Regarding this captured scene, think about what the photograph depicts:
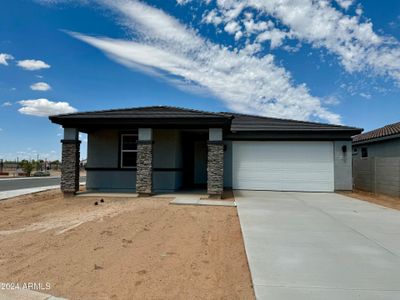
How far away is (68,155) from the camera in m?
12.1

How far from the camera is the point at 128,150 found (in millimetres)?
13773

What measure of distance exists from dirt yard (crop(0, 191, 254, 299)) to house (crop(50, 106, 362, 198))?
3.99 m

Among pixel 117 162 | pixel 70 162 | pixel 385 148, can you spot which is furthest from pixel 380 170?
pixel 70 162

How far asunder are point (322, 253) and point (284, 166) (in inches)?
399

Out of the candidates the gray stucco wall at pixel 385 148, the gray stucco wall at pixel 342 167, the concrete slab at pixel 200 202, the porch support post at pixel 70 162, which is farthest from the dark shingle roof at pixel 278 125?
the porch support post at pixel 70 162

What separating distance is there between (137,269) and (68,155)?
9070 mm

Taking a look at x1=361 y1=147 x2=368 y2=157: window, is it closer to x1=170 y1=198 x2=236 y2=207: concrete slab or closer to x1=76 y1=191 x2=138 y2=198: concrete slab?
x1=170 y1=198 x2=236 y2=207: concrete slab

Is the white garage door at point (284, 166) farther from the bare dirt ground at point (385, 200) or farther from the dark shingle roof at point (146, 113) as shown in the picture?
the dark shingle roof at point (146, 113)

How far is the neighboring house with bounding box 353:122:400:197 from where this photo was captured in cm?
1334

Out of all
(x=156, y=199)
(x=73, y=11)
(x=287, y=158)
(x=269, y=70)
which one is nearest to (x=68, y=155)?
(x=156, y=199)

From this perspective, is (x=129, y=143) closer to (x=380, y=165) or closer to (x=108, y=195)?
(x=108, y=195)

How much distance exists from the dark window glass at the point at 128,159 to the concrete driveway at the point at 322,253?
6606 millimetres

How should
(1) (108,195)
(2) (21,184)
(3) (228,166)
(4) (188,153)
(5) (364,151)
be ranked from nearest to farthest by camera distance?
(1) (108,195)
(3) (228,166)
(4) (188,153)
(5) (364,151)
(2) (21,184)

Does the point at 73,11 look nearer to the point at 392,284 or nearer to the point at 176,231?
the point at 176,231
